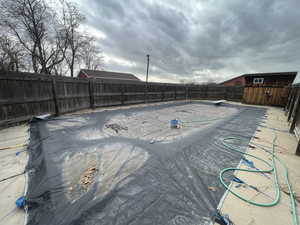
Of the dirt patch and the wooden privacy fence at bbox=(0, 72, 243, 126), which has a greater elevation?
the wooden privacy fence at bbox=(0, 72, 243, 126)

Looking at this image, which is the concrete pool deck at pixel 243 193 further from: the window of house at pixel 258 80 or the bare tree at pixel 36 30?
the window of house at pixel 258 80

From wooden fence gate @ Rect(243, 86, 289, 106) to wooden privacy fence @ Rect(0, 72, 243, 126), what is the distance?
7.81 metres

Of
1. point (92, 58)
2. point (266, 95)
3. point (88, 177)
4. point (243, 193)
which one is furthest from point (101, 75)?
point (266, 95)

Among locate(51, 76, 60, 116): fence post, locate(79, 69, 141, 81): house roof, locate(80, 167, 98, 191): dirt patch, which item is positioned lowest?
locate(80, 167, 98, 191): dirt patch

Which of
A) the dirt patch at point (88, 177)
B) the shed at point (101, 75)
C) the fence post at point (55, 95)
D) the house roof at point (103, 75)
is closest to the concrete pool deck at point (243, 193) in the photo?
the dirt patch at point (88, 177)

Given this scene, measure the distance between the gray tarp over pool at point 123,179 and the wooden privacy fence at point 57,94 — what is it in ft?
5.30

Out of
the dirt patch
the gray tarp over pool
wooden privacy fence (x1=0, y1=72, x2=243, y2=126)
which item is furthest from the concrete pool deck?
wooden privacy fence (x1=0, y1=72, x2=243, y2=126)

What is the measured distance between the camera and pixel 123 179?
1423 mm

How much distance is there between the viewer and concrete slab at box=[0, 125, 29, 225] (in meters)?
0.98

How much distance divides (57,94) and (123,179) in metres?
4.87

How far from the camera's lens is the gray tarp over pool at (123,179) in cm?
101

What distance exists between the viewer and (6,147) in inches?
84.7

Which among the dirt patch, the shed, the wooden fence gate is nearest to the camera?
the dirt patch

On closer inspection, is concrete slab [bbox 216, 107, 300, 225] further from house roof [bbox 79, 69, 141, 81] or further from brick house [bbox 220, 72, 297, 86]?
house roof [bbox 79, 69, 141, 81]
